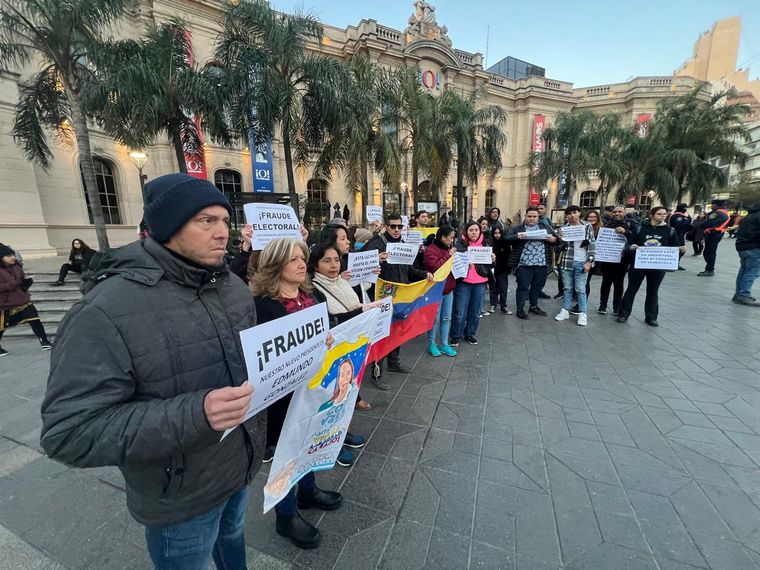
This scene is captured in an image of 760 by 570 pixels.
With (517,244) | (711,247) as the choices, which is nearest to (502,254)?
(517,244)

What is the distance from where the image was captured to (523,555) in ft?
6.10

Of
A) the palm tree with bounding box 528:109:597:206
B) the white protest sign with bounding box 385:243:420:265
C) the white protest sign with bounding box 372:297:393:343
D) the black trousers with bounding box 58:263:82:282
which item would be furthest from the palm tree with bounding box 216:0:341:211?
the palm tree with bounding box 528:109:597:206

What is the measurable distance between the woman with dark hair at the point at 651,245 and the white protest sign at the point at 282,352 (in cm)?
650

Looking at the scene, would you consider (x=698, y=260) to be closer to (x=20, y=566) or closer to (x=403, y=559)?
(x=403, y=559)

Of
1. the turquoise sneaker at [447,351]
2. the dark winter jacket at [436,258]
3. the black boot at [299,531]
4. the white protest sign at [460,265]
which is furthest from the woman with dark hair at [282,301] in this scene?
the turquoise sneaker at [447,351]

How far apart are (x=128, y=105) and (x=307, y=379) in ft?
30.8

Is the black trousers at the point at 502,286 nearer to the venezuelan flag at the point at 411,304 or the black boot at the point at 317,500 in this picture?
the venezuelan flag at the point at 411,304

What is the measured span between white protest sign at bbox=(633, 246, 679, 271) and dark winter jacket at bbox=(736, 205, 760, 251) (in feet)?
9.70

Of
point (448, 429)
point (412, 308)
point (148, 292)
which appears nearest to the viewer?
point (148, 292)

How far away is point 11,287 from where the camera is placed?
509 cm

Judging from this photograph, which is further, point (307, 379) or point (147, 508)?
point (307, 379)

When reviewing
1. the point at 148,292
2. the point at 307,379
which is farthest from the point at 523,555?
the point at 148,292

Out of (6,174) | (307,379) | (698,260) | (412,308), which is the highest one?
(6,174)

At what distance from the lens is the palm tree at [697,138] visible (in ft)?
72.9
